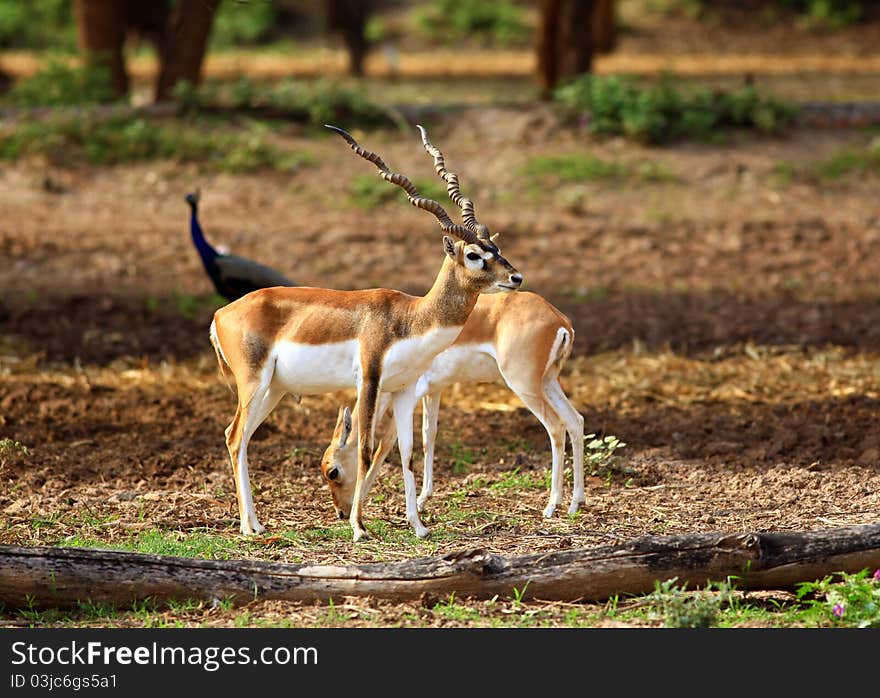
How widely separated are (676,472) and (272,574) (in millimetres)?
3332

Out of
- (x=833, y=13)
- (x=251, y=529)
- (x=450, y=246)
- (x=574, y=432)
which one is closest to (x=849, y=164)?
(x=574, y=432)

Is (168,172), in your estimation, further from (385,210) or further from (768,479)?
(768,479)

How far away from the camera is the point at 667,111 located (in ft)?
54.1

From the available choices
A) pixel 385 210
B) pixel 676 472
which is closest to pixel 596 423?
pixel 676 472

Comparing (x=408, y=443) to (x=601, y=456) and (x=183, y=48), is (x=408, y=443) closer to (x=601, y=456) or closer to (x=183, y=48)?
(x=601, y=456)

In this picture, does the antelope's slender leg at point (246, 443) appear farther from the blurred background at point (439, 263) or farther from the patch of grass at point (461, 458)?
the patch of grass at point (461, 458)

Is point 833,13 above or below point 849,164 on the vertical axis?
above

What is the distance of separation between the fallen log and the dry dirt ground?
124 millimetres

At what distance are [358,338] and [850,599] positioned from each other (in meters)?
2.72

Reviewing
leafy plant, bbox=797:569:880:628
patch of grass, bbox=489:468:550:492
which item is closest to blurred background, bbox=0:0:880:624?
patch of grass, bbox=489:468:550:492

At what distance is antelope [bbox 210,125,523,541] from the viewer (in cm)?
696

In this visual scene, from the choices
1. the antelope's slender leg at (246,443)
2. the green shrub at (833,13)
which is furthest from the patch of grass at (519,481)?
the green shrub at (833,13)

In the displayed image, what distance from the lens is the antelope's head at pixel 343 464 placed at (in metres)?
7.56

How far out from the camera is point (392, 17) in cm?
3019
